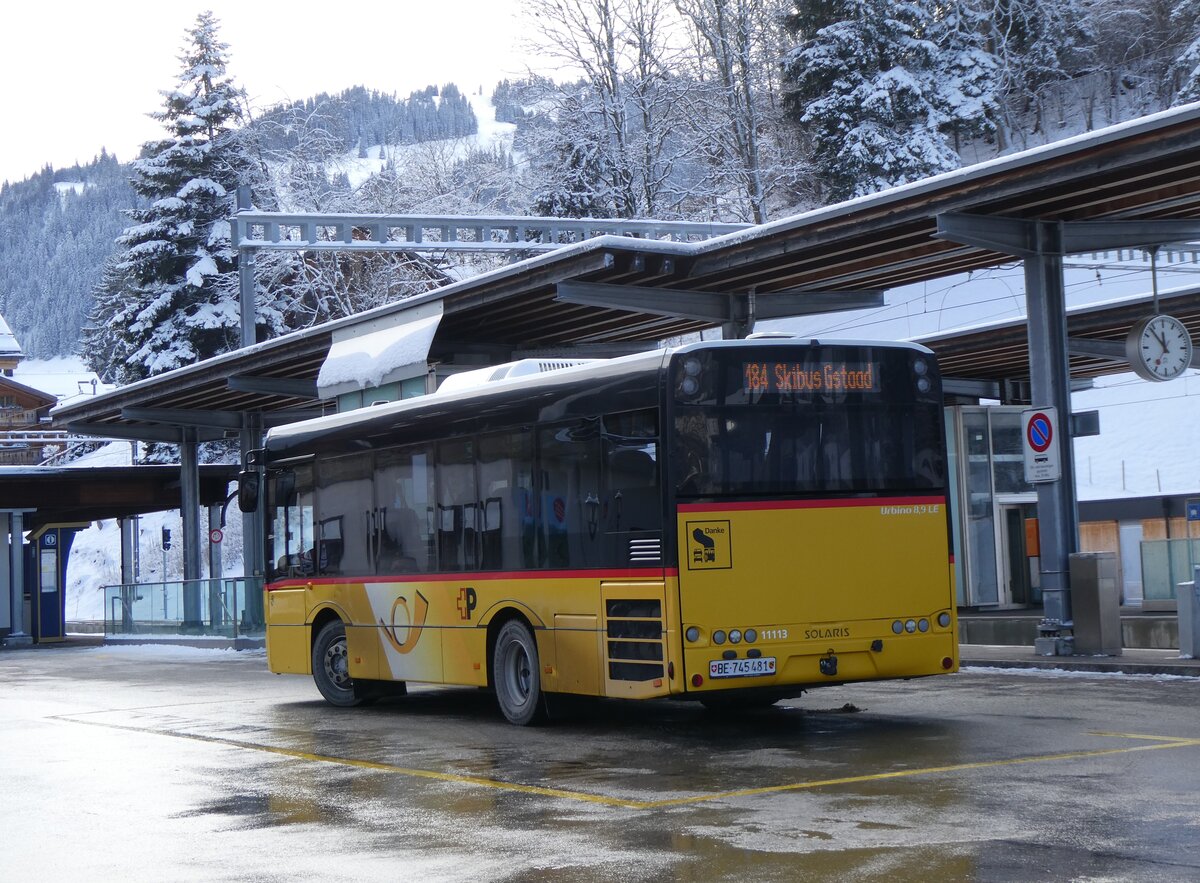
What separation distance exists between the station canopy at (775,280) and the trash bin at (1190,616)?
4.21 metres

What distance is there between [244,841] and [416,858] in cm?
123

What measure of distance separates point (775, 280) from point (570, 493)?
10.7 meters

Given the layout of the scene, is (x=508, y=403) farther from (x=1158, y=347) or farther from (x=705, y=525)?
(x=1158, y=347)

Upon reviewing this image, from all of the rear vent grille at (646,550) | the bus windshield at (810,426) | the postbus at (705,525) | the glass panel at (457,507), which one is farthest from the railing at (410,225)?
the rear vent grille at (646,550)

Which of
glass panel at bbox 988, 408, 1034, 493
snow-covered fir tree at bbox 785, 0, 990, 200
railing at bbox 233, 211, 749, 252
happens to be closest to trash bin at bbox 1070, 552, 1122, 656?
glass panel at bbox 988, 408, 1034, 493

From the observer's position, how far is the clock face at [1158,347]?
1903cm

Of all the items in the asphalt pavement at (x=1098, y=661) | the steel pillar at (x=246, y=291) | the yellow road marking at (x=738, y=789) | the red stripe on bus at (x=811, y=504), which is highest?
the steel pillar at (x=246, y=291)

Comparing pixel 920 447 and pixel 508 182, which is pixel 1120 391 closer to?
pixel 508 182

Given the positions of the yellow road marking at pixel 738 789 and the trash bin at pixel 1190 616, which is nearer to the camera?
the yellow road marking at pixel 738 789

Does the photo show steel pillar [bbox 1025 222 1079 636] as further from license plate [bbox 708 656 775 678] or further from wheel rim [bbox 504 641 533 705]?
license plate [bbox 708 656 775 678]

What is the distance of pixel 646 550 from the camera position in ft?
41.1

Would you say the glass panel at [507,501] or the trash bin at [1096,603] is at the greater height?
the glass panel at [507,501]

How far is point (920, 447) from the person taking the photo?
13.2 m

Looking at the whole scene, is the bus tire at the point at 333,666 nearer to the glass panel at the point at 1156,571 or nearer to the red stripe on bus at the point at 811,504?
the red stripe on bus at the point at 811,504
